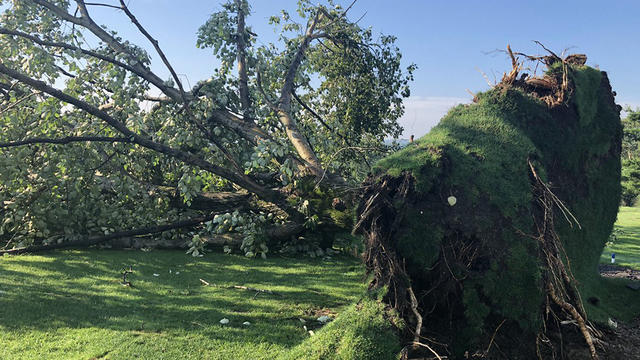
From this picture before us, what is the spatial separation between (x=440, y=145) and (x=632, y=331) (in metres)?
3.24

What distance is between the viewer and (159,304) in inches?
199

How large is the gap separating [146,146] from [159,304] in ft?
10.1

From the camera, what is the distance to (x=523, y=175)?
421 cm

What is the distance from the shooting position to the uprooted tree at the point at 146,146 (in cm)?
724

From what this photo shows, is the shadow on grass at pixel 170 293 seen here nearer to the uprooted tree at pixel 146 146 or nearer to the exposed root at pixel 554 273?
the uprooted tree at pixel 146 146

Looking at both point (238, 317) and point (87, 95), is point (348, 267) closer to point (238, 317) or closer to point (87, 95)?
point (238, 317)

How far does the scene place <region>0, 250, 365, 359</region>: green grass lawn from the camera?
3.96 m

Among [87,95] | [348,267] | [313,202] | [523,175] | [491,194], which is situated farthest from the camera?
[87,95]

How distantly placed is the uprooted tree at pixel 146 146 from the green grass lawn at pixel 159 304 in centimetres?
78

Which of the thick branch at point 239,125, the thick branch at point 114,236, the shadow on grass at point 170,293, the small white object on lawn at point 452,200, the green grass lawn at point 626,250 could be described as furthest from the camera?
the green grass lawn at point 626,250

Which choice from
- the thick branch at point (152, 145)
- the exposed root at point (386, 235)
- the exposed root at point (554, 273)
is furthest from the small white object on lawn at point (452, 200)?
the thick branch at point (152, 145)

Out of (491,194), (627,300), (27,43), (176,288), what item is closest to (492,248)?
(491,194)

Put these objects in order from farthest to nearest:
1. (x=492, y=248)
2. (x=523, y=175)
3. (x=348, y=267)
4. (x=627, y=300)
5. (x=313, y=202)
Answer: (x=313, y=202) < (x=348, y=267) < (x=627, y=300) < (x=523, y=175) < (x=492, y=248)

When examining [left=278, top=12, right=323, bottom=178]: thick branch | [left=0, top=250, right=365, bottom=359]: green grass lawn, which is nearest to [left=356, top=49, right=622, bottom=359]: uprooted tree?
[left=0, top=250, right=365, bottom=359]: green grass lawn
